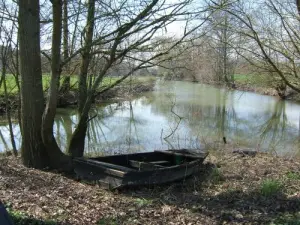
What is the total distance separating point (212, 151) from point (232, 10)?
4.81 metres

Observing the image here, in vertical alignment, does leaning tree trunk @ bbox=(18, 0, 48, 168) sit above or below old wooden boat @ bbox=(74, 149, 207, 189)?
above

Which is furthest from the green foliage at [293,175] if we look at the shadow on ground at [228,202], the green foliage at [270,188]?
the shadow on ground at [228,202]

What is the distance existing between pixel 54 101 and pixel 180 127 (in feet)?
36.3

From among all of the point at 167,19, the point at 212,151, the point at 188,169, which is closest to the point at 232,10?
the point at 212,151

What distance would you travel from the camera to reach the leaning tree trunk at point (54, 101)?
24.4 feet

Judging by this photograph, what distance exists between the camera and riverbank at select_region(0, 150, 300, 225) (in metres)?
5.07

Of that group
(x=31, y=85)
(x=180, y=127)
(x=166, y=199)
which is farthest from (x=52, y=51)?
(x=180, y=127)

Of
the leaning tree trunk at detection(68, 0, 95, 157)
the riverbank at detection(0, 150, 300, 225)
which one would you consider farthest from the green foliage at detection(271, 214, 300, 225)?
the leaning tree trunk at detection(68, 0, 95, 157)

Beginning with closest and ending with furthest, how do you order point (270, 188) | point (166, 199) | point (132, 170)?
point (270, 188)
point (166, 199)
point (132, 170)

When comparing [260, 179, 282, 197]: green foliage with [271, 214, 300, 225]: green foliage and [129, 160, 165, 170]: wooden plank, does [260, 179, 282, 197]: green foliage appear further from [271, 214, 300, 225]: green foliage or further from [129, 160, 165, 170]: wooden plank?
[129, 160, 165, 170]: wooden plank

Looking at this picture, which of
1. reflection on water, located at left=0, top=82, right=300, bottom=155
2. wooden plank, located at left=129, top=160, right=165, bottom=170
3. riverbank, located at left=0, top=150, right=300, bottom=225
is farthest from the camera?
reflection on water, located at left=0, top=82, right=300, bottom=155

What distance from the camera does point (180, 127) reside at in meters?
18.5

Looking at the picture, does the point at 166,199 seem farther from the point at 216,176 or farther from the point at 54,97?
the point at 54,97

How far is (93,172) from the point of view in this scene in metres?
7.63
